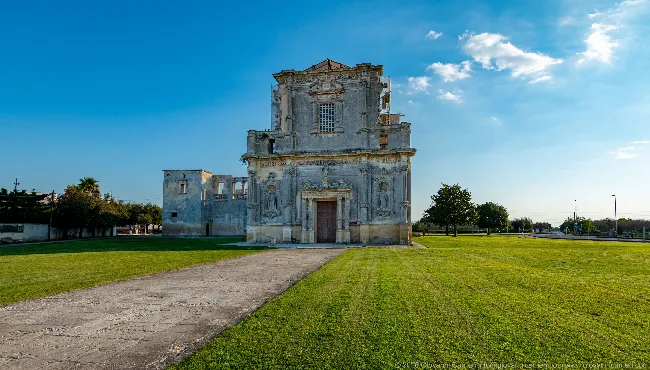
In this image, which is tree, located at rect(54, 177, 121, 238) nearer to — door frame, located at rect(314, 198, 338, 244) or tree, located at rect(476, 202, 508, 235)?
door frame, located at rect(314, 198, 338, 244)

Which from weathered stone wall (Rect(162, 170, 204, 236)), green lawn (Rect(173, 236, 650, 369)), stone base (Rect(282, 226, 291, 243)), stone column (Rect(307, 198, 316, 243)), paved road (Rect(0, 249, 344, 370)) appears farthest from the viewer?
weathered stone wall (Rect(162, 170, 204, 236))

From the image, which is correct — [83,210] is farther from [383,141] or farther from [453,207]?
[453,207]

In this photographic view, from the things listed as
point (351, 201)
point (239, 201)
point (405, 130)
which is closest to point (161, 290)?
point (351, 201)

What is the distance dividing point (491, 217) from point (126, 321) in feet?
260

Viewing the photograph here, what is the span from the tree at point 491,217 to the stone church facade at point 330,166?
52183 mm

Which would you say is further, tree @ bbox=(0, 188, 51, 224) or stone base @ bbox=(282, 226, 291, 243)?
tree @ bbox=(0, 188, 51, 224)

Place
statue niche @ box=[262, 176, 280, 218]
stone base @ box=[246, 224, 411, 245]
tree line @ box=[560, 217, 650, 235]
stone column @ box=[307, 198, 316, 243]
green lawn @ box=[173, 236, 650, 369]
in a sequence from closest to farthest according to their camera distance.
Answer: green lawn @ box=[173, 236, 650, 369], stone base @ box=[246, 224, 411, 245], stone column @ box=[307, 198, 316, 243], statue niche @ box=[262, 176, 280, 218], tree line @ box=[560, 217, 650, 235]

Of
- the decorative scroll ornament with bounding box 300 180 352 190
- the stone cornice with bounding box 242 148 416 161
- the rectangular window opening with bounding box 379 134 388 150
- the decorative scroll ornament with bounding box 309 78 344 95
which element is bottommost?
the decorative scroll ornament with bounding box 300 180 352 190

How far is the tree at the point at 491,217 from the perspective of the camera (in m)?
75.6

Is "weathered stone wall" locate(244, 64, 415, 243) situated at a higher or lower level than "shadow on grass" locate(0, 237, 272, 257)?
higher

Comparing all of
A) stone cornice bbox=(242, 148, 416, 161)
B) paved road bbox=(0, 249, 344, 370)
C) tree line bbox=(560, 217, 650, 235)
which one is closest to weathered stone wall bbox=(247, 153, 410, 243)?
stone cornice bbox=(242, 148, 416, 161)

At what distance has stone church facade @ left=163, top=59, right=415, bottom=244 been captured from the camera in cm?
2872

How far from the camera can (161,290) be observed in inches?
339

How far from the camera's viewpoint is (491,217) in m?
76.5
